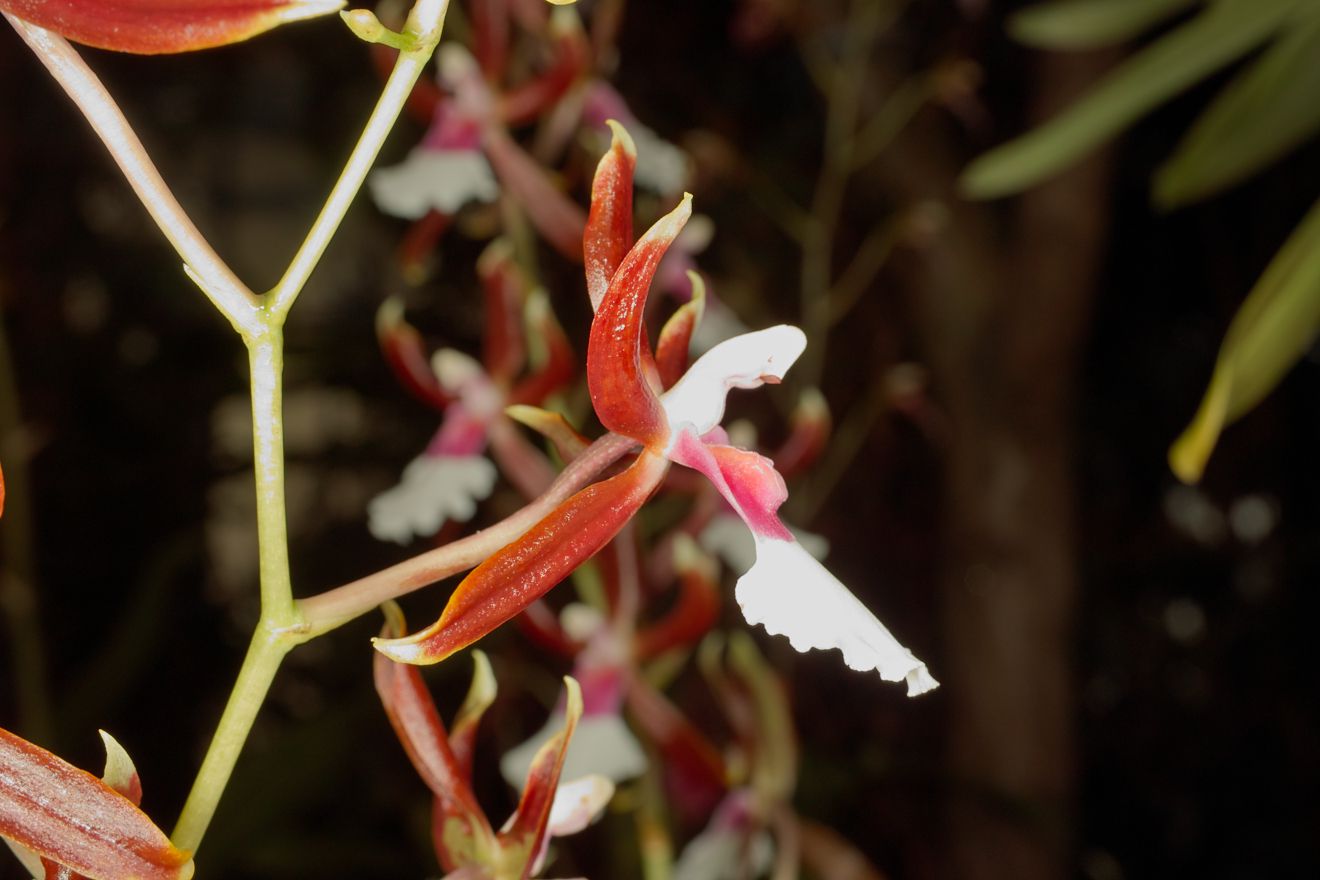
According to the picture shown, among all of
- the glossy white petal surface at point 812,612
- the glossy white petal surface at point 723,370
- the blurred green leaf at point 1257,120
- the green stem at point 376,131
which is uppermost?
the blurred green leaf at point 1257,120

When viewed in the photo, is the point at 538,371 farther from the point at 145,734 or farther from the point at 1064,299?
the point at 145,734

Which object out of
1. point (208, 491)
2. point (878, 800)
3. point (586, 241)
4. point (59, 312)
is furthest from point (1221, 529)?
point (586, 241)

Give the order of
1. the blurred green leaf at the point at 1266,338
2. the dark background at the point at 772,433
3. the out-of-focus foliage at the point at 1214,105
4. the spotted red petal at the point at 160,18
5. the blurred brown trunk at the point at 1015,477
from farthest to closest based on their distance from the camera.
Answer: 1. the dark background at the point at 772,433
2. the blurred brown trunk at the point at 1015,477
3. the out-of-focus foliage at the point at 1214,105
4. the blurred green leaf at the point at 1266,338
5. the spotted red petal at the point at 160,18

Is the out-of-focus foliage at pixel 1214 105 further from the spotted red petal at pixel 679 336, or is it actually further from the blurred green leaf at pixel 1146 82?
the spotted red petal at pixel 679 336

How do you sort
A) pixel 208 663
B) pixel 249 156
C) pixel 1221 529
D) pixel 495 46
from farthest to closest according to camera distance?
1. pixel 249 156
2. pixel 1221 529
3. pixel 208 663
4. pixel 495 46

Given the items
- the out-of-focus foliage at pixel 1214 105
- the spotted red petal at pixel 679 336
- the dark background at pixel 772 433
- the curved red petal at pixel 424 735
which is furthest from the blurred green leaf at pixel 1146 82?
the dark background at pixel 772 433

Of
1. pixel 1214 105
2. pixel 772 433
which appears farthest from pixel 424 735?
pixel 772 433
